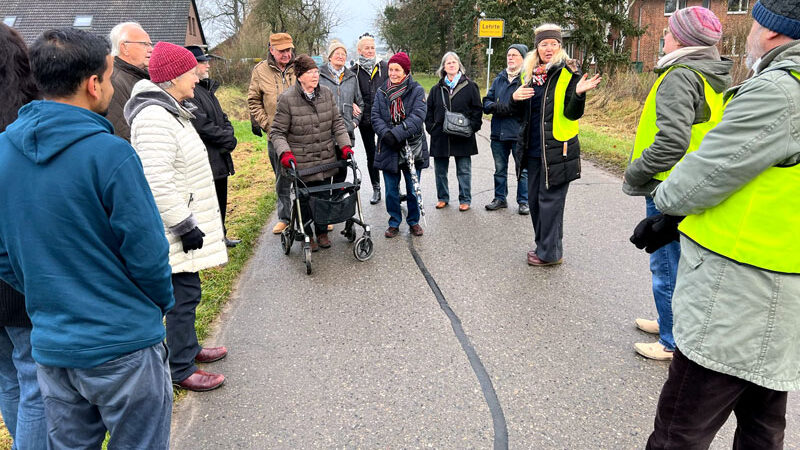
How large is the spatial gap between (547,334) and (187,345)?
8.34 feet

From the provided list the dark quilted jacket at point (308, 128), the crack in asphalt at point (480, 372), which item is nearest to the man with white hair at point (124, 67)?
→ the dark quilted jacket at point (308, 128)

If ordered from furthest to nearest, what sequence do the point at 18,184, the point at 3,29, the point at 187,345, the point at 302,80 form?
the point at 302,80 < the point at 187,345 < the point at 3,29 < the point at 18,184

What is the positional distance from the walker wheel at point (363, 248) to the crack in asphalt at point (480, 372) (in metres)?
0.72

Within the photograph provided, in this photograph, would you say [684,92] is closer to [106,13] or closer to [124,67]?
[124,67]

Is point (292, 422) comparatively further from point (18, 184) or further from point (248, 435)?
point (18, 184)

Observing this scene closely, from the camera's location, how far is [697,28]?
10.1 ft

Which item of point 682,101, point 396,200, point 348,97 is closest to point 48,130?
point 682,101

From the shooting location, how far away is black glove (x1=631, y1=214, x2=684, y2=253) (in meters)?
2.58

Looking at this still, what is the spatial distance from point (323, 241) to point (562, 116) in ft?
9.52

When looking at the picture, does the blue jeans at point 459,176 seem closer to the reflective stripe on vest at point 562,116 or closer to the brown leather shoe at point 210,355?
the reflective stripe on vest at point 562,116

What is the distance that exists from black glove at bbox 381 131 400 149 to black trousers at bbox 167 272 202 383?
3.13m

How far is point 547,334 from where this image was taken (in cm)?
396

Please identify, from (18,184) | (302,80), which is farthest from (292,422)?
(302,80)

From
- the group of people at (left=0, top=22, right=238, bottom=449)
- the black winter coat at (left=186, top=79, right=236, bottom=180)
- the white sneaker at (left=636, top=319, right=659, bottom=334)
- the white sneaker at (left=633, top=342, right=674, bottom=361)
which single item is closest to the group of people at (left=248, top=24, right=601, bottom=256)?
the black winter coat at (left=186, top=79, right=236, bottom=180)
